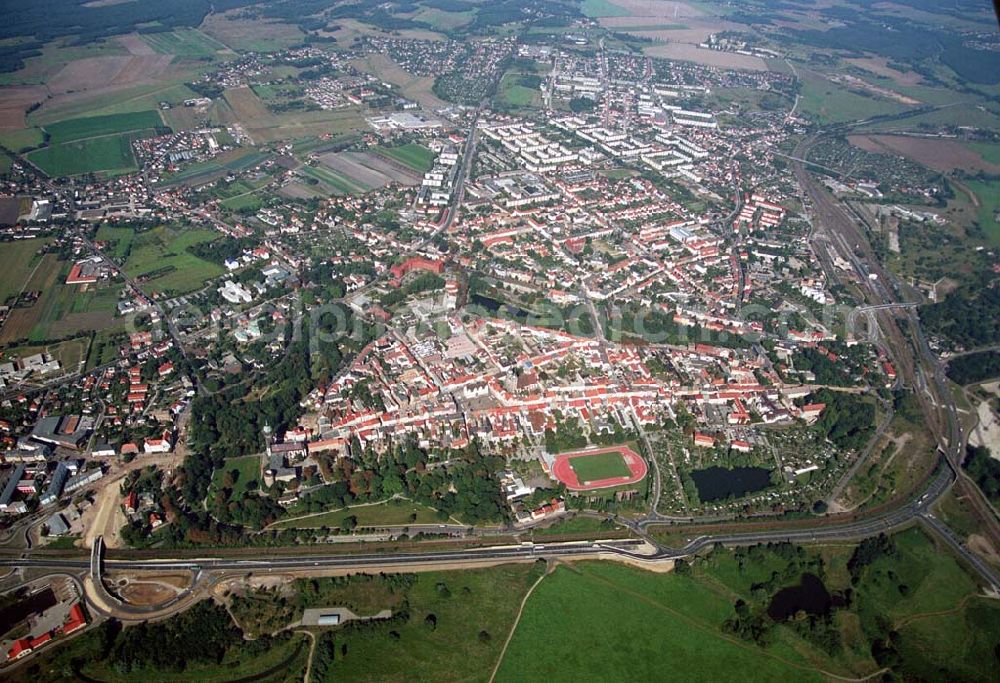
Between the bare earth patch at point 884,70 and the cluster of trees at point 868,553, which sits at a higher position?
the bare earth patch at point 884,70

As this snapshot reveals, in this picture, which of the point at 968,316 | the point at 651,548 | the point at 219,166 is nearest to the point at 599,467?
the point at 651,548

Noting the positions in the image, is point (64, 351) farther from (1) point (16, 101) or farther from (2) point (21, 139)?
(1) point (16, 101)

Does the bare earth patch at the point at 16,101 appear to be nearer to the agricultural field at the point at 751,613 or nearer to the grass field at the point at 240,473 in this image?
the grass field at the point at 240,473

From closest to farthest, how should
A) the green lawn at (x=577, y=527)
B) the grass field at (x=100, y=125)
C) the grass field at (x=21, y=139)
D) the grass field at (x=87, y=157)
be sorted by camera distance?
1. the green lawn at (x=577, y=527)
2. the grass field at (x=87, y=157)
3. the grass field at (x=21, y=139)
4. the grass field at (x=100, y=125)

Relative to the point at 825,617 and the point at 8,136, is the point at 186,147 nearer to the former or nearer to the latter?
the point at 8,136

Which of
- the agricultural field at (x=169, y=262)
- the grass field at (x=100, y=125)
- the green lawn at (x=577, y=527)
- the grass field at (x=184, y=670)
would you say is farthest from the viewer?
the grass field at (x=100, y=125)

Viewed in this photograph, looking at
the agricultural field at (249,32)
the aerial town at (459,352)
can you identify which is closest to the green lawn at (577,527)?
the aerial town at (459,352)
